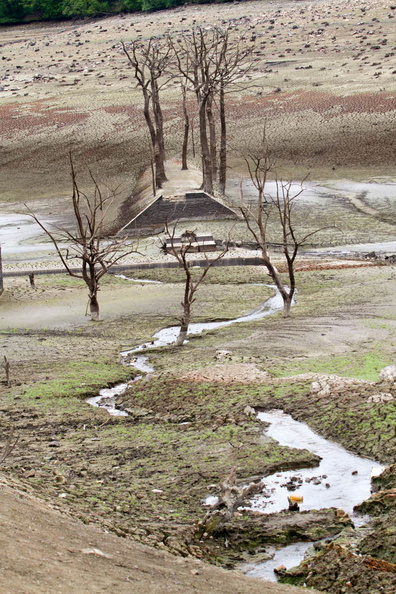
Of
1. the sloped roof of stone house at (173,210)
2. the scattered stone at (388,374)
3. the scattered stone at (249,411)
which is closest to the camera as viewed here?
the scattered stone at (249,411)

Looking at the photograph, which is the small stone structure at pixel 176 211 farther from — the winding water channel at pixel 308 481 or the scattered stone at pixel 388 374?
the winding water channel at pixel 308 481

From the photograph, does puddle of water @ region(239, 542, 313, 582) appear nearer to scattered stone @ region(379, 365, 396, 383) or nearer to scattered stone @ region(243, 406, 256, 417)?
scattered stone @ region(243, 406, 256, 417)

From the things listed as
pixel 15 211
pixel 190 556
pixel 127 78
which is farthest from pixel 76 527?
pixel 127 78

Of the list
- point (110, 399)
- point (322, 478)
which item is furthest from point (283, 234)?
point (322, 478)

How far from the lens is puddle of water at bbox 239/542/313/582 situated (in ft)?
38.2

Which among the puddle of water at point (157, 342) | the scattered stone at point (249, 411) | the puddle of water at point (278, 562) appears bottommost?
the puddle of water at point (157, 342)

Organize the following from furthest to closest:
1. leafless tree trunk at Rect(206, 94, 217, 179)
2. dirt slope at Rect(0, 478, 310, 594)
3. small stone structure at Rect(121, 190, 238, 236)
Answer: leafless tree trunk at Rect(206, 94, 217, 179), small stone structure at Rect(121, 190, 238, 236), dirt slope at Rect(0, 478, 310, 594)

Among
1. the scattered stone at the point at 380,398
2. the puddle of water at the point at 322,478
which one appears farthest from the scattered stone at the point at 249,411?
the scattered stone at the point at 380,398

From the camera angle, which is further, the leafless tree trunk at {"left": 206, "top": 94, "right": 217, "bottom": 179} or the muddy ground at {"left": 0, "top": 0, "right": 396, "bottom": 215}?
the muddy ground at {"left": 0, "top": 0, "right": 396, "bottom": 215}

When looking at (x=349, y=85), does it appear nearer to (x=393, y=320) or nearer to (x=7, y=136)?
(x=7, y=136)

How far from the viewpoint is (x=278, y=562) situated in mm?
12078

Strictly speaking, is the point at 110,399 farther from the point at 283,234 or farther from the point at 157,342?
the point at 283,234

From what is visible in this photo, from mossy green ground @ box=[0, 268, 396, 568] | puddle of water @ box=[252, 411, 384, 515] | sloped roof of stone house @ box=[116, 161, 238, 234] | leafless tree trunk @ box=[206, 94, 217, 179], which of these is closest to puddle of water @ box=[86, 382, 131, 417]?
mossy green ground @ box=[0, 268, 396, 568]

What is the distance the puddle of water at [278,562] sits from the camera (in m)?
11.6
